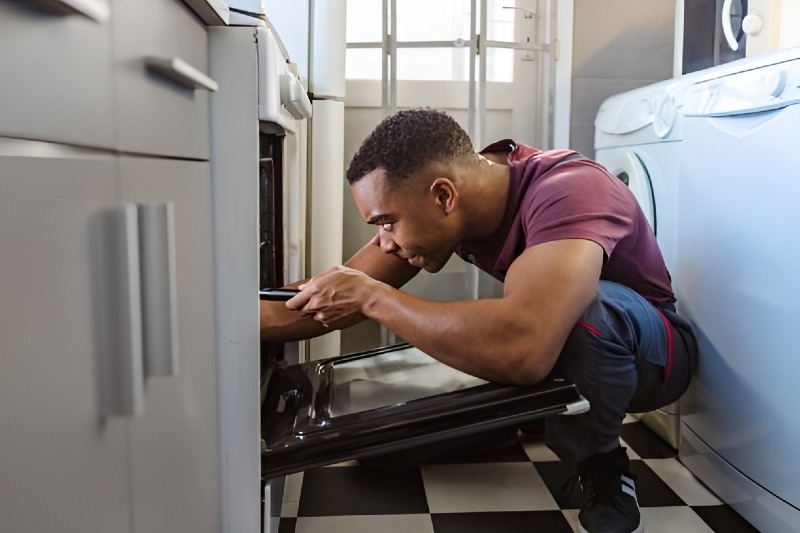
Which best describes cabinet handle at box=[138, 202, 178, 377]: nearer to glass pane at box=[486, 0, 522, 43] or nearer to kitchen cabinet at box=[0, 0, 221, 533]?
kitchen cabinet at box=[0, 0, 221, 533]

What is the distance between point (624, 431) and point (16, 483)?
189 centimetres

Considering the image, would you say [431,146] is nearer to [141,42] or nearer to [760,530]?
[141,42]

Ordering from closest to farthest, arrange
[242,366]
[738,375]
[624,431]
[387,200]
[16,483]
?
[16,483], [242,366], [387,200], [738,375], [624,431]

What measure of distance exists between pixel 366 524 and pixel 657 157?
3.72 ft

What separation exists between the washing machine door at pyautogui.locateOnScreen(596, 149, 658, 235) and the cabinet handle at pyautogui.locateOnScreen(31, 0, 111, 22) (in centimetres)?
164

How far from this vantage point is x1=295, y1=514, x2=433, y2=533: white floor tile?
154cm

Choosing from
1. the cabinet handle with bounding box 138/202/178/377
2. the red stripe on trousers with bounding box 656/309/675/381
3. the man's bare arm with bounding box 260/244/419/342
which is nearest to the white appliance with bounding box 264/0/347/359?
the man's bare arm with bounding box 260/244/419/342

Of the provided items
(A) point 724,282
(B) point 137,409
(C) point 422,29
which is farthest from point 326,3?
(B) point 137,409

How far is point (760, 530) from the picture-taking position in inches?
59.7

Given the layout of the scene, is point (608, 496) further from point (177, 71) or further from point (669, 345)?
point (177, 71)

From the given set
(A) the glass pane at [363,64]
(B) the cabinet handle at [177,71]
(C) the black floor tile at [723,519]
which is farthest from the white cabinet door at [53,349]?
(A) the glass pane at [363,64]

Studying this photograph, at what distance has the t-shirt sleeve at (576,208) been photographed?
1.35m

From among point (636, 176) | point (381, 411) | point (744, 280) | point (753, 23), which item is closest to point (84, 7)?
point (381, 411)

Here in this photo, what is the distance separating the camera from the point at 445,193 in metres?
1.45
